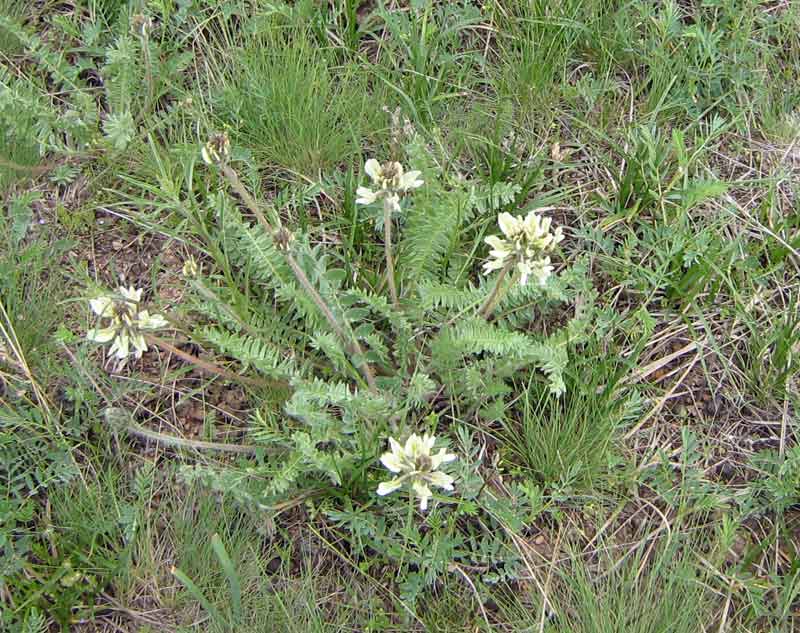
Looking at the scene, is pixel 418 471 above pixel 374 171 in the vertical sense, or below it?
below

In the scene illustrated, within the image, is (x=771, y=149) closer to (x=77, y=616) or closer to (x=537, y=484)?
(x=537, y=484)

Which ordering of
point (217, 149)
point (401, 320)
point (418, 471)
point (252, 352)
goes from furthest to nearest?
1. point (401, 320)
2. point (252, 352)
3. point (217, 149)
4. point (418, 471)

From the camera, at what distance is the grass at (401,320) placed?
236 centimetres

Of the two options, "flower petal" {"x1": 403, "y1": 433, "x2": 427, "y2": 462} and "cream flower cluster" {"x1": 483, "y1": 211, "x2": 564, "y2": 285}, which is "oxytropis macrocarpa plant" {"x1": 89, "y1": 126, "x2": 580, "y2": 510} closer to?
"cream flower cluster" {"x1": 483, "y1": 211, "x2": 564, "y2": 285}

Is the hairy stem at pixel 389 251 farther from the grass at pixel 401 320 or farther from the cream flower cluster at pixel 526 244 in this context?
the cream flower cluster at pixel 526 244

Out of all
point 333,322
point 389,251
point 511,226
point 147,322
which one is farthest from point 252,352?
point 511,226

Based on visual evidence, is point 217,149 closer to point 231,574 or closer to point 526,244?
point 526,244

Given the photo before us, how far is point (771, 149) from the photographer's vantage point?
3.08 meters

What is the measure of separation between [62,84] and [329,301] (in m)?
1.54

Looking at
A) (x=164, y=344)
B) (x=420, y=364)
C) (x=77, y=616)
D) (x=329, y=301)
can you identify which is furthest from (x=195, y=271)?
(x=77, y=616)

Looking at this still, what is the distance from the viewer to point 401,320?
2.54 metres

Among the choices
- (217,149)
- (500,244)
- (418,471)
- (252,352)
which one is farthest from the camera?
(252,352)

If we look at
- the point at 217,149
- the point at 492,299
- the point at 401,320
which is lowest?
the point at 401,320

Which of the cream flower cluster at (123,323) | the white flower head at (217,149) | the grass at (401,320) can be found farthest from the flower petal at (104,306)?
the white flower head at (217,149)
